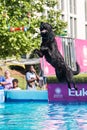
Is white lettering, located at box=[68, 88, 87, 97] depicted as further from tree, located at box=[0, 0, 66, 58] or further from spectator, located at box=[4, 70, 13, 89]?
tree, located at box=[0, 0, 66, 58]

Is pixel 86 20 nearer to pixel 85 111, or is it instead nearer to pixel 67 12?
pixel 67 12

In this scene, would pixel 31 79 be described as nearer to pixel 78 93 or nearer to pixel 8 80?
pixel 8 80

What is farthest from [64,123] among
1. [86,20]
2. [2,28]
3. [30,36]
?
[86,20]

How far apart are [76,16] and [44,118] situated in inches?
2066

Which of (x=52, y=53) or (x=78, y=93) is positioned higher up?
(x=52, y=53)

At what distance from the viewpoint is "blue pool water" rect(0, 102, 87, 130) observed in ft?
41.3

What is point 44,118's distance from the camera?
14.5m

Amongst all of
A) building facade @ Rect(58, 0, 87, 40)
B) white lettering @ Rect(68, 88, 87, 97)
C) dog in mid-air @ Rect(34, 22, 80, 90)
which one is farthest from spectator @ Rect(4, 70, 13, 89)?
building facade @ Rect(58, 0, 87, 40)

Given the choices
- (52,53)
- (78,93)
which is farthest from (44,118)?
(78,93)

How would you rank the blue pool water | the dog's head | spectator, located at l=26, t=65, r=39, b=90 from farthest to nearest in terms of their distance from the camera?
spectator, located at l=26, t=65, r=39, b=90
the blue pool water
the dog's head

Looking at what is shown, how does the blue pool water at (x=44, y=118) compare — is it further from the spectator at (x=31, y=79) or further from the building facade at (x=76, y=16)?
the building facade at (x=76, y=16)

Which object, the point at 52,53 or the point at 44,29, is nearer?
the point at 44,29

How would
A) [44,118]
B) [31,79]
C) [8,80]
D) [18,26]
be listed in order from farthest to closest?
[18,26]
[8,80]
[31,79]
[44,118]

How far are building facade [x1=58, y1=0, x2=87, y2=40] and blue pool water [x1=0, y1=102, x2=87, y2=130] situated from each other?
44.3m
